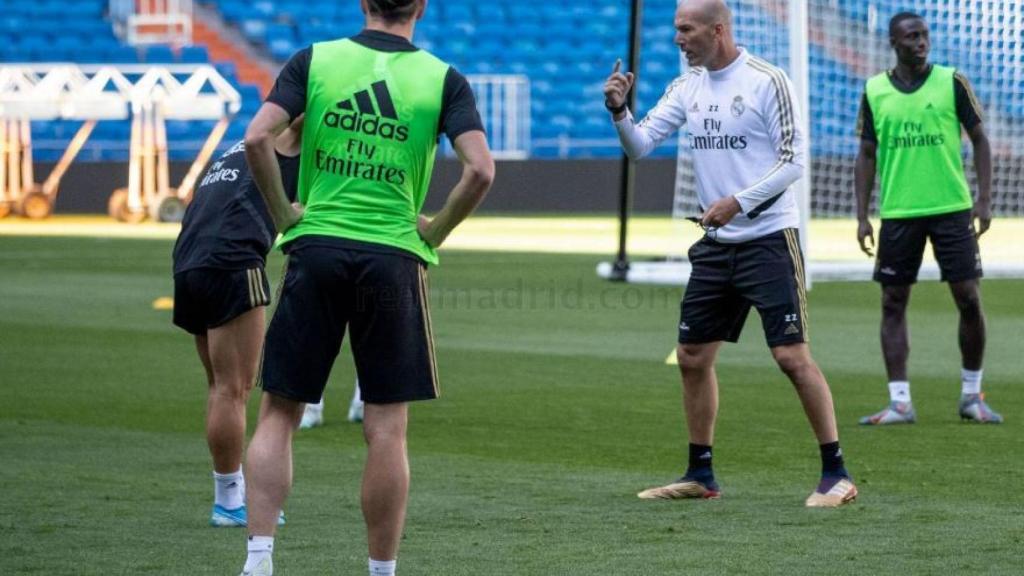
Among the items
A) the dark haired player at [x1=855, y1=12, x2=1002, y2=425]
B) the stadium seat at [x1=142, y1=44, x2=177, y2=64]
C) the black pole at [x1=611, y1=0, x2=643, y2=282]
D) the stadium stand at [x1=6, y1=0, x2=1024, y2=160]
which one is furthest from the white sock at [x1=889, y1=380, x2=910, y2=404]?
the stadium seat at [x1=142, y1=44, x2=177, y2=64]

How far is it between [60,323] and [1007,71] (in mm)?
9795

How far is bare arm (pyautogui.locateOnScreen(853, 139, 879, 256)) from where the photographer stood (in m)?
9.51

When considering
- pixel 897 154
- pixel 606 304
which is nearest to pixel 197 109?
pixel 606 304

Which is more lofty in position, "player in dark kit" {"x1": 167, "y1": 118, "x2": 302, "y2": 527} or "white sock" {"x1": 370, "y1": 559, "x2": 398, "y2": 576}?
"player in dark kit" {"x1": 167, "y1": 118, "x2": 302, "y2": 527}

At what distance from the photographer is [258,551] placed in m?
5.21

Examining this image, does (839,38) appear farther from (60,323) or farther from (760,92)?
(760,92)

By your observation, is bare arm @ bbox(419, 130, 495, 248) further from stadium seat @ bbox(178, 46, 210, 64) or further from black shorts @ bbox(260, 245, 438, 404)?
stadium seat @ bbox(178, 46, 210, 64)

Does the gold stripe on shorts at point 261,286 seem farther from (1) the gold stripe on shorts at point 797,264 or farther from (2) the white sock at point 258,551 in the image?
(1) the gold stripe on shorts at point 797,264

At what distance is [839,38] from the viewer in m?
20.7

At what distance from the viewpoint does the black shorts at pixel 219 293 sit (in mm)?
6480

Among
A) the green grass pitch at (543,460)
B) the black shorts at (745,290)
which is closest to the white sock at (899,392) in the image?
the green grass pitch at (543,460)

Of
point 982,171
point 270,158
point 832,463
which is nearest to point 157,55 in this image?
point 982,171

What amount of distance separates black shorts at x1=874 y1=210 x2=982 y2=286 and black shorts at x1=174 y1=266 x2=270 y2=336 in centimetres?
420

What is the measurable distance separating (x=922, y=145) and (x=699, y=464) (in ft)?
10.5
